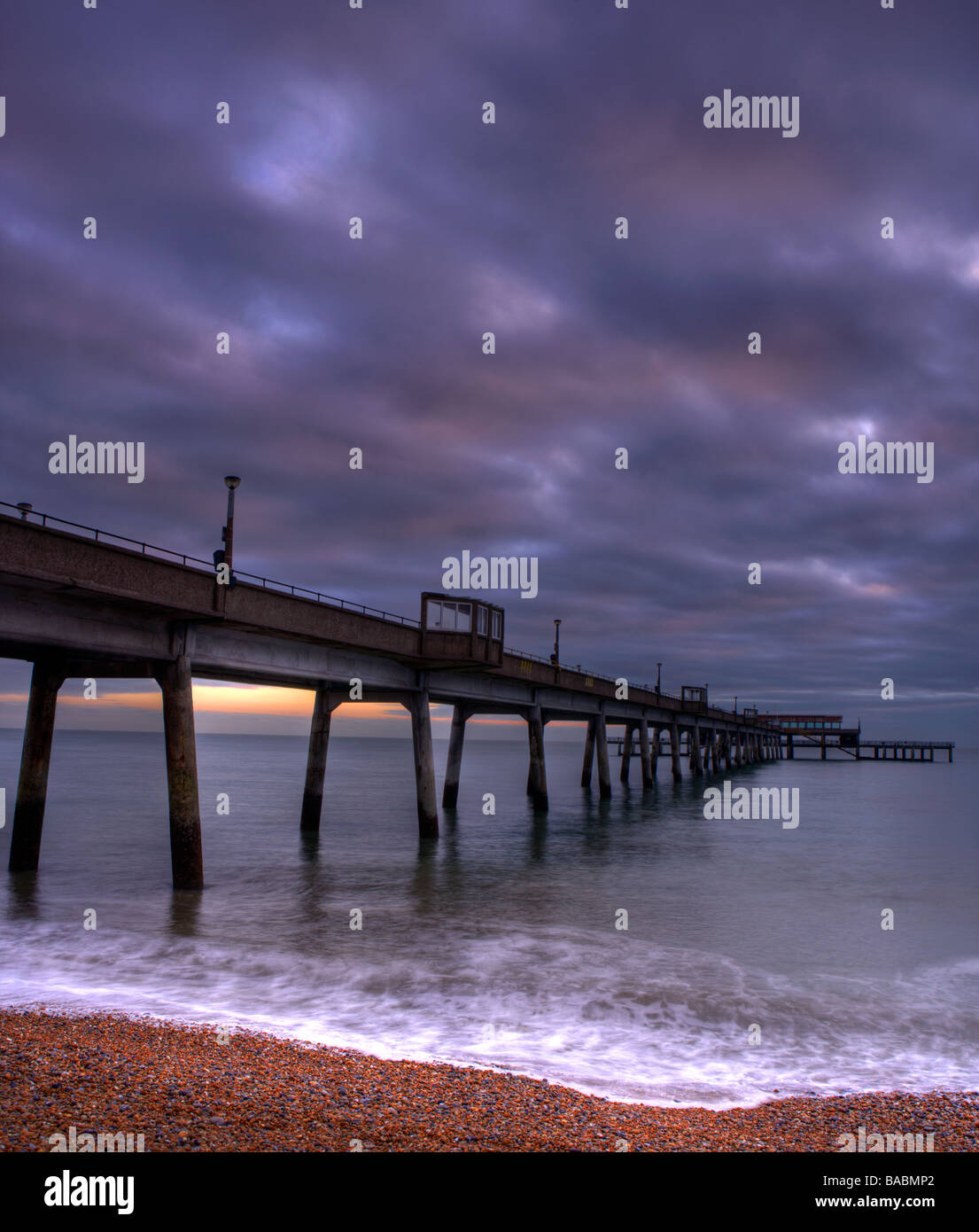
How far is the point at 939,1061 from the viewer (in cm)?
1149

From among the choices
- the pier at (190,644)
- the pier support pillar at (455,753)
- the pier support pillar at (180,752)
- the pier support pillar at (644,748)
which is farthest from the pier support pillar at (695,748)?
the pier support pillar at (180,752)

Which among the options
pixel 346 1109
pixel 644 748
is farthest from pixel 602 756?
pixel 346 1109

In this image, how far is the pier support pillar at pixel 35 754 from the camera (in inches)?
909

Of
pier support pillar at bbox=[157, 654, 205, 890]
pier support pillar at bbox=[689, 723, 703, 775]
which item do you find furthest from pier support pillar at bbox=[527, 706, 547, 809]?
pier support pillar at bbox=[689, 723, 703, 775]

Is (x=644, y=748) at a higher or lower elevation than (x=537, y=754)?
lower

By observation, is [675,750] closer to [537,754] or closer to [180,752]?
[537,754]

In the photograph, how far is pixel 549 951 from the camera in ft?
56.4

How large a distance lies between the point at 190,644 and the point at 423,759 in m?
14.5

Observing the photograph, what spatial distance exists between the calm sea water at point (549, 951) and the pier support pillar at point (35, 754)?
1807mm

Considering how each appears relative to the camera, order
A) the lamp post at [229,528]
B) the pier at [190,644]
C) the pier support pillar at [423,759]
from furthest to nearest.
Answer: the pier support pillar at [423,759]
the lamp post at [229,528]
the pier at [190,644]

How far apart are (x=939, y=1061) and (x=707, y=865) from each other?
66.8 ft

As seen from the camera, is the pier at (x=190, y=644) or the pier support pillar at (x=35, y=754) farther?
the pier support pillar at (x=35, y=754)

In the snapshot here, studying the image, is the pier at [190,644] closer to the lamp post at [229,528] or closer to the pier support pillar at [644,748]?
the lamp post at [229,528]
